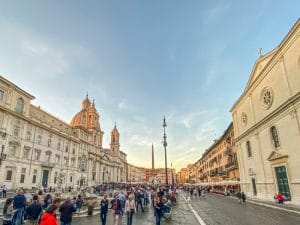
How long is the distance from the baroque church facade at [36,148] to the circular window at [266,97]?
116 ft

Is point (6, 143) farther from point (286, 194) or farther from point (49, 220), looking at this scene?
point (286, 194)

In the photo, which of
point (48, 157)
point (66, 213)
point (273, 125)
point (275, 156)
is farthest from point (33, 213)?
point (48, 157)

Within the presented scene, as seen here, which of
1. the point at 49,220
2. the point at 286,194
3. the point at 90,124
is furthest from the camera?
the point at 90,124

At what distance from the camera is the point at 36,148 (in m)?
39.5

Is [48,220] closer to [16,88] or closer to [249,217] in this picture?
[249,217]

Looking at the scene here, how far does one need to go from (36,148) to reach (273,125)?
128ft

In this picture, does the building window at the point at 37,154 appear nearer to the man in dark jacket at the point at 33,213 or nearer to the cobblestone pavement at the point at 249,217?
the cobblestone pavement at the point at 249,217

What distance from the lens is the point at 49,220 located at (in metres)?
4.82

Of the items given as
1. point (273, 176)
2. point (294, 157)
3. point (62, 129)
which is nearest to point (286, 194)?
point (273, 176)

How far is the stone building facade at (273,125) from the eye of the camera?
18109mm

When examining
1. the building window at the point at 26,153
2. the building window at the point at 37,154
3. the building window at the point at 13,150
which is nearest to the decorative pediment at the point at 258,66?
the building window at the point at 13,150

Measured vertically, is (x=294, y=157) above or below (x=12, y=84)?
below

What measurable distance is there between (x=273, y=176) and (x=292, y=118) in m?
6.98

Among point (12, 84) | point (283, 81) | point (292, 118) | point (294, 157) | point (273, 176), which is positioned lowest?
point (273, 176)
